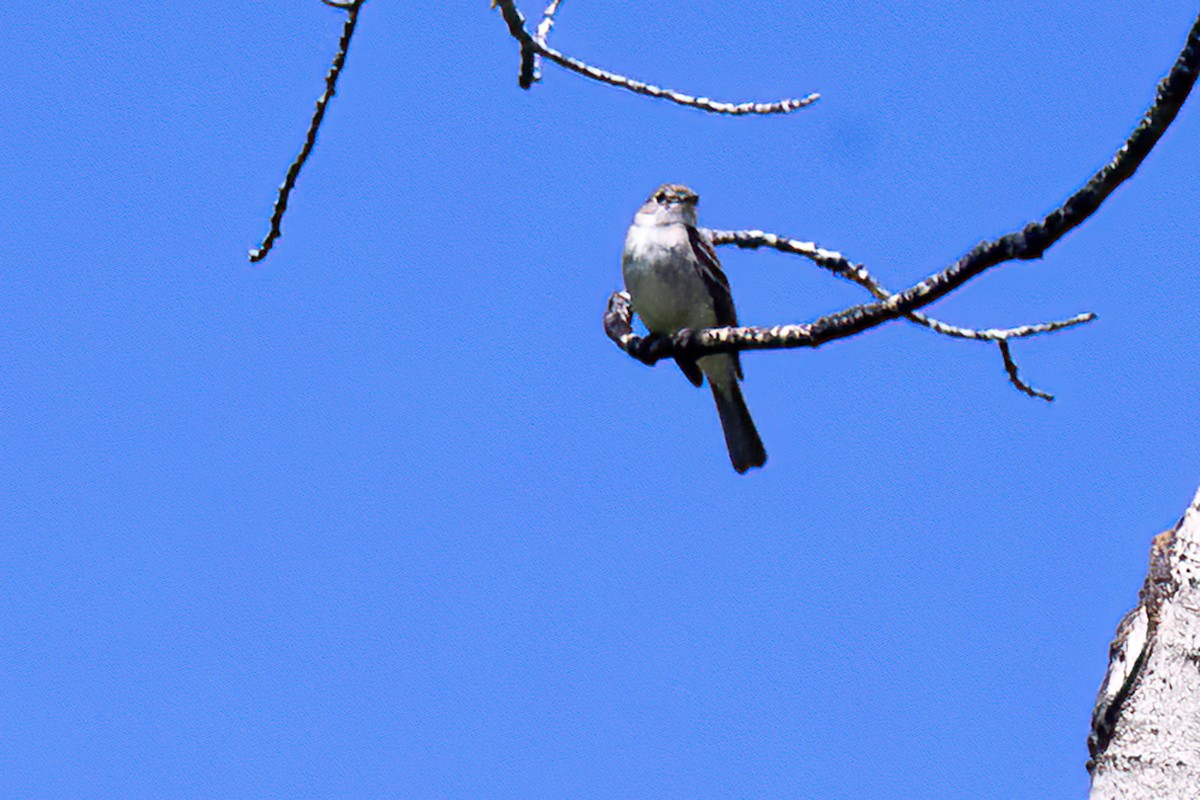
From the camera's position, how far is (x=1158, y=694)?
3080 mm

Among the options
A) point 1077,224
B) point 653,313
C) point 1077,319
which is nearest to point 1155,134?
point 1077,224

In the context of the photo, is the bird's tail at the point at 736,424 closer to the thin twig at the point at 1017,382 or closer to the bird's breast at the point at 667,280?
the bird's breast at the point at 667,280

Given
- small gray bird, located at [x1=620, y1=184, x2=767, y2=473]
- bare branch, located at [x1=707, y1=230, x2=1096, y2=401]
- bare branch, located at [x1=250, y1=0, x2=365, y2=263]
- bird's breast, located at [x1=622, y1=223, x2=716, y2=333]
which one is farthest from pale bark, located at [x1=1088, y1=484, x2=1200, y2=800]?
bird's breast, located at [x1=622, y1=223, x2=716, y2=333]

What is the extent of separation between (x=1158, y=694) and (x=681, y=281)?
432cm

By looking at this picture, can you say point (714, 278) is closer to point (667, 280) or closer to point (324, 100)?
point (667, 280)

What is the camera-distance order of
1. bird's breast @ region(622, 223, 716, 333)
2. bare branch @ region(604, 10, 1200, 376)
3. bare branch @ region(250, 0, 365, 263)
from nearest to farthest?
bare branch @ region(604, 10, 1200, 376) → bare branch @ region(250, 0, 365, 263) → bird's breast @ region(622, 223, 716, 333)

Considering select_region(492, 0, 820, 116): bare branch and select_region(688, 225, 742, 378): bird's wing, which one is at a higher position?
select_region(688, 225, 742, 378): bird's wing

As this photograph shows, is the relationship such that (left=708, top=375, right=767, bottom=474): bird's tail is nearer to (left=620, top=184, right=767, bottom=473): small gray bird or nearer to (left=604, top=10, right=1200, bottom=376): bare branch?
(left=620, top=184, right=767, bottom=473): small gray bird

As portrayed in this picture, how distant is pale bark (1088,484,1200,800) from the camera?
3008 millimetres

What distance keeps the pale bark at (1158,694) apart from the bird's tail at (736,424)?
13.8 feet

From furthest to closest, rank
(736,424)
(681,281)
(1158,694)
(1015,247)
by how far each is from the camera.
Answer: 1. (736,424)
2. (681,281)
3. (1158,694)
4. (1015,247)

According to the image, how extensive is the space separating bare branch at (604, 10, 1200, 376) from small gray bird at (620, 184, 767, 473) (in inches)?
151

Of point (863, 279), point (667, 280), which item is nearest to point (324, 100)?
point (863, 279)

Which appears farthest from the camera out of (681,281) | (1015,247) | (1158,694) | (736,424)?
(736,424)
